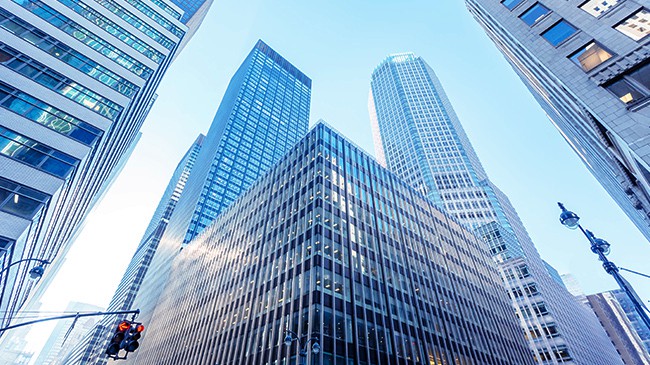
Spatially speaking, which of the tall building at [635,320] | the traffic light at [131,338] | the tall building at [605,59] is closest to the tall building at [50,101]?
the traffic light at [131,338]

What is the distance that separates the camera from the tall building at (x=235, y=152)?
105 meters

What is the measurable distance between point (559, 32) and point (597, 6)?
1.98m

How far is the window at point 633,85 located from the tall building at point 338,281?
28.3 meters

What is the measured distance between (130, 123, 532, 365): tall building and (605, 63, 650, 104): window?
28326 mm

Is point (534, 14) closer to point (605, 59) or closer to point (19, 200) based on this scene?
point (605, 59)

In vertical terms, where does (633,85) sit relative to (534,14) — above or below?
below

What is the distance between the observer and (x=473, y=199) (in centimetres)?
11825

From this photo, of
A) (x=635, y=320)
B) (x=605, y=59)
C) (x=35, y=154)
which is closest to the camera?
(x=605, y=59)

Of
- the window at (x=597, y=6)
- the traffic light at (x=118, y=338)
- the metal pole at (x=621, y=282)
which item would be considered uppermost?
the window at (x=597, y=6)

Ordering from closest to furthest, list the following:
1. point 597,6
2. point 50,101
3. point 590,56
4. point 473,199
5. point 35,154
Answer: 1. point 590,56
2. point 597,6
3. point 35,154
4. point 50,101
5. point 473,199

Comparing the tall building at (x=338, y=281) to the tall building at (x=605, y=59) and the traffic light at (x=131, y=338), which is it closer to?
the traffic light at (x=131, y=338)

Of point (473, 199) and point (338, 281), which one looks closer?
point (338, 281)

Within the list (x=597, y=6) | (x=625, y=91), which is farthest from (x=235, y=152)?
(x=625, y=91)

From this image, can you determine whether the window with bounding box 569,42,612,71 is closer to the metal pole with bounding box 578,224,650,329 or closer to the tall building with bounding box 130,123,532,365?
the metal pole with bounding box 578,224,650,329
